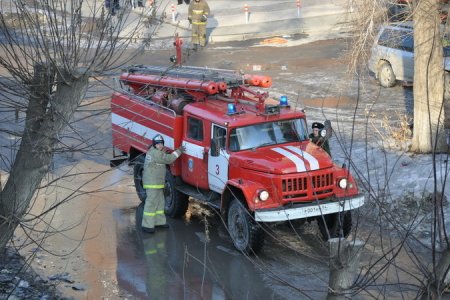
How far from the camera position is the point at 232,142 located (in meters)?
12.4

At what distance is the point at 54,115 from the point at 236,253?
5.83m

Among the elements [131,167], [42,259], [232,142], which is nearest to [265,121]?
[232,142]

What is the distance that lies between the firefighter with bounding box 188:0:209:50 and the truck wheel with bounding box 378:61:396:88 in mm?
8472

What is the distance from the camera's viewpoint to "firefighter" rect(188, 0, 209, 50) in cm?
2911

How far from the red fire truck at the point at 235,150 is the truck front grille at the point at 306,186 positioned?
1cm

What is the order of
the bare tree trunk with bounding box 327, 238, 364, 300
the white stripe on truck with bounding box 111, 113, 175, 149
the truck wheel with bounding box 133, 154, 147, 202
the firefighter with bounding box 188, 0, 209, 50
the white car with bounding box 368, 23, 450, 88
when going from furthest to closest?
the firefighter with bounding box 188, 0, 209, 50 < the white car with bounding box 368, 23, 450, 88 < the truck wheel with bounding box 133, 154, 147, 202 < the white stripe on truck with bounding box 111, 113, 175, 149 < the bare tree trunk with bounding box 327, 238, 364, 300

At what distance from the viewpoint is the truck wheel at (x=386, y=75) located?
74.8 ft

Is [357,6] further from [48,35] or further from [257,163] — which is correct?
[48,35]

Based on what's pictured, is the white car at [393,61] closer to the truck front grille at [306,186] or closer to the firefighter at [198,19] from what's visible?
the firefighter at [198,19]

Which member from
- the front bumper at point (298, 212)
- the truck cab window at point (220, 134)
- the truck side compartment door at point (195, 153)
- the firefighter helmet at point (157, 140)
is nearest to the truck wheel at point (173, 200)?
the truck side compartment door at point (195, 153)

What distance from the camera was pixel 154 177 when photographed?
43.2ft

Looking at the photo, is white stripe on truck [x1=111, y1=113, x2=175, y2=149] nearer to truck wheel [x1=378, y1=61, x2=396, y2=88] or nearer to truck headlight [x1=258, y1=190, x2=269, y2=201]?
truck headlight [x1=258, y1=190, x2=269, y2=201]

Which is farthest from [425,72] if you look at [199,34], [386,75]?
[199,34]

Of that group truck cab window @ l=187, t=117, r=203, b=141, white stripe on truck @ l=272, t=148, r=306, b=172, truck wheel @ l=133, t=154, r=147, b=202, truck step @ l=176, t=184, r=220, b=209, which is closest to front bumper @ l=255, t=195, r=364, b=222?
white stripe on truck @ l=272, t=148, r=306, b=172
